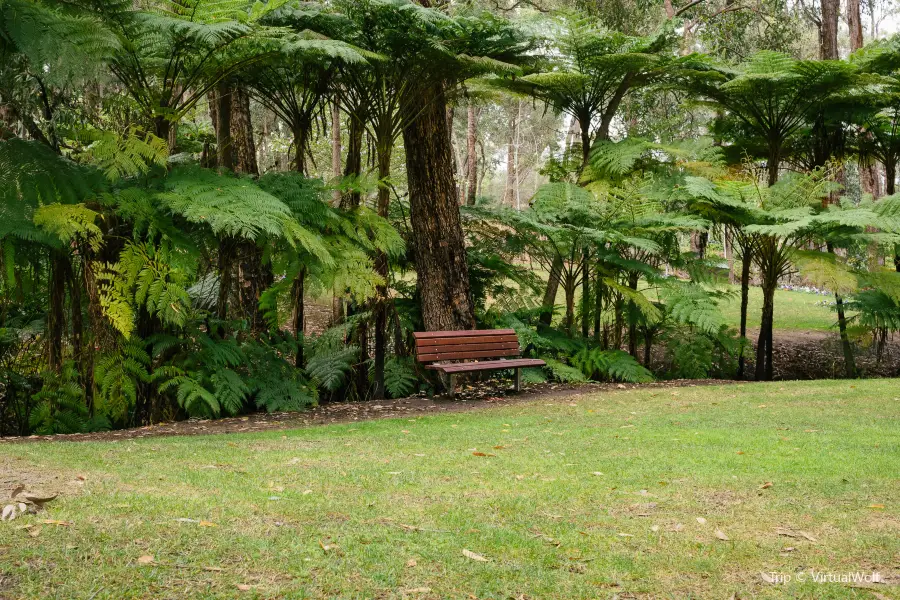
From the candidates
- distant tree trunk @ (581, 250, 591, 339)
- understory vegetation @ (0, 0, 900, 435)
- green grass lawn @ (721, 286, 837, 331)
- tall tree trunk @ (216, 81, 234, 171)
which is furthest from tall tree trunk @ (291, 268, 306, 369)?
green grass lawn @ (721, 286, 837, 331)

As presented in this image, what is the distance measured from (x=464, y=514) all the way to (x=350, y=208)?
433cm

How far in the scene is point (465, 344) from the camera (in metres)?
8.42

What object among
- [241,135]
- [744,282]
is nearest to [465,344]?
[241,135]

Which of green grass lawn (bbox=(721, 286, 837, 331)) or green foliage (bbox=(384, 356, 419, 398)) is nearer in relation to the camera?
green foliage (bbox=(384, 356, 419, 398))

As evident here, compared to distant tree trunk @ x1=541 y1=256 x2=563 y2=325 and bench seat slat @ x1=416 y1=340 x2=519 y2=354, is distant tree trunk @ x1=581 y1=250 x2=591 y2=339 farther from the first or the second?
bench seat slat @ x1=416 y1=340 x2=519 y2=354

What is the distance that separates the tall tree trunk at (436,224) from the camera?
8.65 meters

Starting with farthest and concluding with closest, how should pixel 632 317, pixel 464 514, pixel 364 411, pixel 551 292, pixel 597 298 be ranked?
pixel 551 292 < pixel 597 298 < pixel 632 317 < pixel 364 411 < pixel 464 514

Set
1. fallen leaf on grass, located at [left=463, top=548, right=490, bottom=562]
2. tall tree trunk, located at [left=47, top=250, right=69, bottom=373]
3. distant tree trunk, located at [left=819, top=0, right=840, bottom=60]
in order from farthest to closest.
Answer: distant tree trunk, located at [left=819, top=0, right=840, bottom=60] < tall tree trunk, located at [left=47, top=250, right=69, bottom=373] < fallen leaf on grass, located at [left=463, top=548, right=490, bottom=562]

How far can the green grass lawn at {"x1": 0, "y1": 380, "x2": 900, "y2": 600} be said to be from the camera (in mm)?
2947

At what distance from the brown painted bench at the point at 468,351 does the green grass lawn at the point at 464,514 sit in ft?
6.57

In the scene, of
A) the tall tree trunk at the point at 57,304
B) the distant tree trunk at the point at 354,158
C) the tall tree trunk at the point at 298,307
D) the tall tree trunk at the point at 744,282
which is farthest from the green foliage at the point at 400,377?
the tall tree trunk at the point at 744,282

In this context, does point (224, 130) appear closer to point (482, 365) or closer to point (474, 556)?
point (482, 365)

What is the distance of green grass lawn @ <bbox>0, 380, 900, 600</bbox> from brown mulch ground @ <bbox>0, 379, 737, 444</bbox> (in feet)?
2.07

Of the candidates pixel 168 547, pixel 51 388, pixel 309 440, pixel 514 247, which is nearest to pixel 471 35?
pixel 514 247
